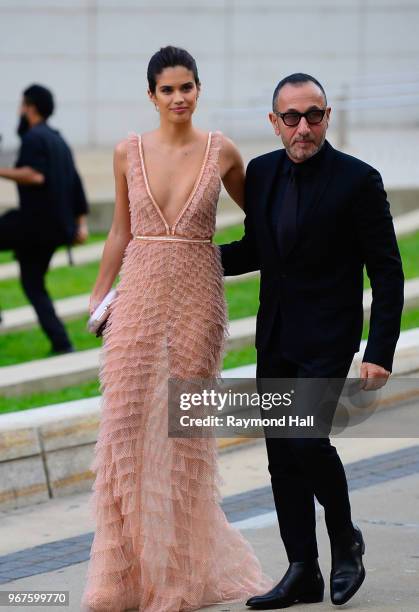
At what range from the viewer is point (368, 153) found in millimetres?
18984

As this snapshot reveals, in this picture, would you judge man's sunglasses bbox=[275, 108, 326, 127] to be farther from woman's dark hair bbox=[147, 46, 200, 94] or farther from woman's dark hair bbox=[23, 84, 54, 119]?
woman's dark hair bbox=[23, 84, 54, 119]

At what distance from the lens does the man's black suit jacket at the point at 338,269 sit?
4621 mm

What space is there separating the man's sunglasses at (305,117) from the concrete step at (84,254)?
9.10 metres

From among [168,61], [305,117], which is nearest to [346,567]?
[305,117]

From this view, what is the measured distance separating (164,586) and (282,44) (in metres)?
20.5

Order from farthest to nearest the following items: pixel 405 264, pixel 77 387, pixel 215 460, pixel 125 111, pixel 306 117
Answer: pixel 125 111, pixel 405 264, pixel 77 387, pixel 215 460, pixel 306 117

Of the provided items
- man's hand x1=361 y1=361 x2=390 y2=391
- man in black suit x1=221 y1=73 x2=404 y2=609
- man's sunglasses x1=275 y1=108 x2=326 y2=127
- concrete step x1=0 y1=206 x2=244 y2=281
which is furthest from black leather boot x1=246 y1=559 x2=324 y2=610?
concrete step x1=0 y1=206 x2=244 y2=281

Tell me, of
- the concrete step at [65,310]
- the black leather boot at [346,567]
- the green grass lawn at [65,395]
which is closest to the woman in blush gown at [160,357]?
the black leather boot at [346,567]

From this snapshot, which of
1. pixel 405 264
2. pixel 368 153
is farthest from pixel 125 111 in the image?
pixel 405 264

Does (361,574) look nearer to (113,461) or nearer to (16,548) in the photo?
(113,461)

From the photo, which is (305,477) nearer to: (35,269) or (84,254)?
(35,269)

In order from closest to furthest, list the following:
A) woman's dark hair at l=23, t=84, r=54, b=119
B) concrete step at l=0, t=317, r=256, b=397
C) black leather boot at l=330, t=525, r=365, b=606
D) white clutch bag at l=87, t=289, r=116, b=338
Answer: black leather boot at l=330, t=525, r=365, b=606 → white clutch bag at l=87, t=289, r=116, b=338 → concrete step at l=0, t=317, r=256, b=397 → woman's dark hair at l=23, t=84, r=54, b=119

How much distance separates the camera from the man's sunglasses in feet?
15.0

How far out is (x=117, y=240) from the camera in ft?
16.3
